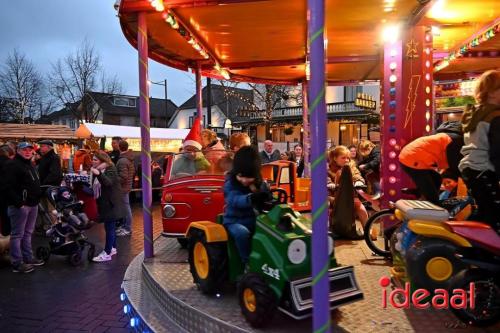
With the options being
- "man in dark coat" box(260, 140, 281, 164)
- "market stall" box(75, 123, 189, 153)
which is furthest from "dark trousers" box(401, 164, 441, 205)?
"market stall" box(75, 123, 189, 153)

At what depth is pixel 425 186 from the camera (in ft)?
14.6

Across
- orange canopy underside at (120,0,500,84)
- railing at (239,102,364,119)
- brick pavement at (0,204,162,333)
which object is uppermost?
railing at (239,102,364,119)

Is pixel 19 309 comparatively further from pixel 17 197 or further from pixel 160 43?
pixel 160 43

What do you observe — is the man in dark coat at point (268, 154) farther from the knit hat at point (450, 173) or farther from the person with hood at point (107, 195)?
the knit hat at point (450, 173)

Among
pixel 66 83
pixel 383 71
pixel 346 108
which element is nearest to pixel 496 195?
pixel 383 71

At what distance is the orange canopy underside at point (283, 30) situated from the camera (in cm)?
581

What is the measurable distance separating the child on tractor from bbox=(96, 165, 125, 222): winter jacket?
322 centimetres

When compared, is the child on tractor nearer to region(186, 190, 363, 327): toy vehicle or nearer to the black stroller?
region(186, 190, 363, 327): toy vehicle

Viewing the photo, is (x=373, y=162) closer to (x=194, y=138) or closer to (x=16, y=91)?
(x=194, y=138)

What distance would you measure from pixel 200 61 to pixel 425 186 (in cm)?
622

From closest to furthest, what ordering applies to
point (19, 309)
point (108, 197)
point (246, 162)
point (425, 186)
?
point (246, 162) < point (425, 186) < point (19, 309) < point (108, 197)

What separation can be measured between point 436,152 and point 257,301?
2223 mm

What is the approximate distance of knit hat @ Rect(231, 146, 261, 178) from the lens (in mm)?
4137

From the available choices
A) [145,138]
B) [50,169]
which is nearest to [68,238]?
[50,169]
